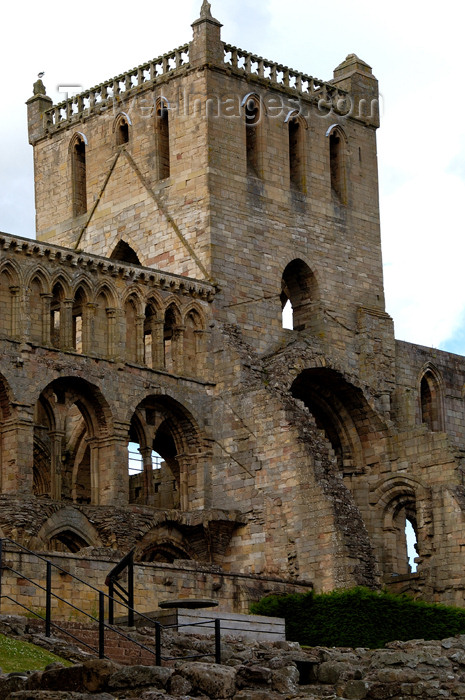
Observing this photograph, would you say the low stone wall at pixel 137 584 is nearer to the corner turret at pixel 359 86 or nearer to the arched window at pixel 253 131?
the arched window at pixel 253 131

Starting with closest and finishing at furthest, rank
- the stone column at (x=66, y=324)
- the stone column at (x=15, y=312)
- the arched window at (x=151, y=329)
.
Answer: the stone column at (x=15, y=312), the stone column at (x=66, y=324), the arched window at (x=151, y=329)

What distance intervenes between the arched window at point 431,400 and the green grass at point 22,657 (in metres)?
27.1

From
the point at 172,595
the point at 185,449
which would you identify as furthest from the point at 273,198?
the point at 172,595

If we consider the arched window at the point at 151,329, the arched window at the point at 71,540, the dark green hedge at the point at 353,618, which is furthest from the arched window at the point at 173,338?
the dark green hedge at the point at 353,618

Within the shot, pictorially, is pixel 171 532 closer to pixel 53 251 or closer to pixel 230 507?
pixel 230 507

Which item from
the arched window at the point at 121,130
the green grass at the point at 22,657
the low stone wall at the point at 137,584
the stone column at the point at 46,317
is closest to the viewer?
the green grass at the point at 22,657

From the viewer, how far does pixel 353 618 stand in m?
39.8

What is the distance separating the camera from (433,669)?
32219 millimetres

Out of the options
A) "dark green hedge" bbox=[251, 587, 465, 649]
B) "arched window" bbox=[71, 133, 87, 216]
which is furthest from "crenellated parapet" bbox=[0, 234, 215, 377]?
"dark green hedge" bbox=[251, 587, 465, 649]

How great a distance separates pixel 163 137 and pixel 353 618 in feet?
54.7

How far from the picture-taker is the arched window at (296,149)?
5128 centimetres

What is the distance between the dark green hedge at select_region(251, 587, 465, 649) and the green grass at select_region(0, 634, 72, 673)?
12.2 meters

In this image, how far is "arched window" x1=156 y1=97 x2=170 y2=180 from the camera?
50.4 metres

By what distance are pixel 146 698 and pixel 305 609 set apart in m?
15.9
